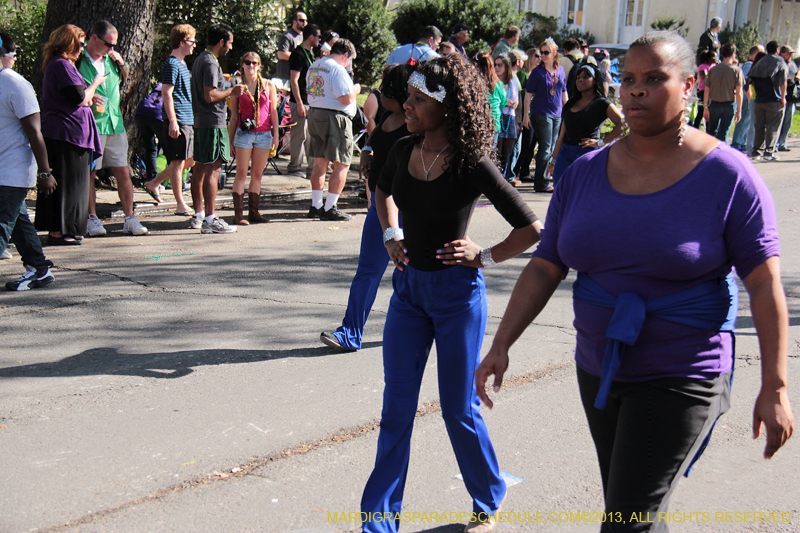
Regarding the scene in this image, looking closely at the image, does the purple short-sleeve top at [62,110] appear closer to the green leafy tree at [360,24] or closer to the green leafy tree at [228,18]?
the green leafy tree at [228,18]

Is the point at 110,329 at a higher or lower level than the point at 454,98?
lower

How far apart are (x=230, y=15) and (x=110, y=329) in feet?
43.4

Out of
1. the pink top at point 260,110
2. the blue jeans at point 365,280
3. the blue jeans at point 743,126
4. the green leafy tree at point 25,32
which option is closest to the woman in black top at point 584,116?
the blue jeans at point 365,280

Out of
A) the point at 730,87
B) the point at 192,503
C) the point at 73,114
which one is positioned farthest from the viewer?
the point at 730,87

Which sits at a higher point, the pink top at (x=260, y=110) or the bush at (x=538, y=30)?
the bush at (x=538, y=30)

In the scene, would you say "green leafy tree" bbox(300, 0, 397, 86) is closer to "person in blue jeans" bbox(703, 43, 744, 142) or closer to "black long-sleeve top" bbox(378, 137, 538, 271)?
"person in blue jeans" bbox(703, 43, 744, 142)

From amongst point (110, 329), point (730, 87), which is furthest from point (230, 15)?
point (110, 329)

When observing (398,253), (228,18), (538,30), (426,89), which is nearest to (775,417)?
(398,253)

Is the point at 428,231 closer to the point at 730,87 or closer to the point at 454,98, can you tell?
the point at 454,98

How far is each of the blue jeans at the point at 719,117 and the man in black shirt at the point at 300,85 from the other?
7.70 m

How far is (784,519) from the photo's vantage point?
11.0 feet

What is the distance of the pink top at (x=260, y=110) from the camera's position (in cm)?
905

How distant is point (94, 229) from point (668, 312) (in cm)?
751

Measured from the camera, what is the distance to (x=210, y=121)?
8797 millimetres
